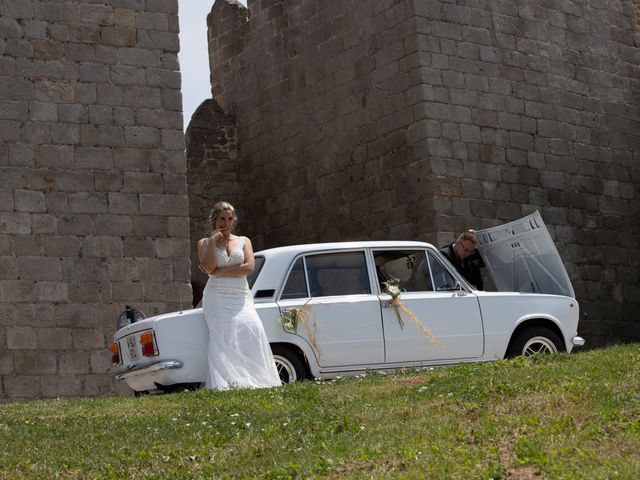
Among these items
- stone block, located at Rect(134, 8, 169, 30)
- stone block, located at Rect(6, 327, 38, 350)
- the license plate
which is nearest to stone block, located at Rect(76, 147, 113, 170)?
stone block, located at Rect(134, 8, 169, 30)

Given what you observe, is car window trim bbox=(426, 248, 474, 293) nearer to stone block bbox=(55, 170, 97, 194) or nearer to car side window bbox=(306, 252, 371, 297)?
car side window bbox=(306, 252, 371, 297)

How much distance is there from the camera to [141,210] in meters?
14.7

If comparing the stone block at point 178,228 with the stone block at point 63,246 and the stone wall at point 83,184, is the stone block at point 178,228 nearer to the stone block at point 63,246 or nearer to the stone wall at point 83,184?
the stone wall at point 83,184

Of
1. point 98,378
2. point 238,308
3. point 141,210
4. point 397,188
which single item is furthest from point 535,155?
point 238,308

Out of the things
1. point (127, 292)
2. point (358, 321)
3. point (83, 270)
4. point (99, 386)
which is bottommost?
point (99, 386)

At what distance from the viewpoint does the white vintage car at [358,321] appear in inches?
422

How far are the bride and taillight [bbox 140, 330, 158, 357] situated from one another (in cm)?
45

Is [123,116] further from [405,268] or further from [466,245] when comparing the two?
[405,268]

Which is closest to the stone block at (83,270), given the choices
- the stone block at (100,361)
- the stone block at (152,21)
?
the stone block at (100,361)

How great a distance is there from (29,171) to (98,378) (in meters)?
2.37

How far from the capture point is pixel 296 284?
11.3 metres

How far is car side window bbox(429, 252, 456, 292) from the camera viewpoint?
11.8 metres

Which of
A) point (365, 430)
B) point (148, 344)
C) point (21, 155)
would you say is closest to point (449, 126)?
point (21, 155)

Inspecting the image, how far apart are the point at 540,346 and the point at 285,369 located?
2545mm
